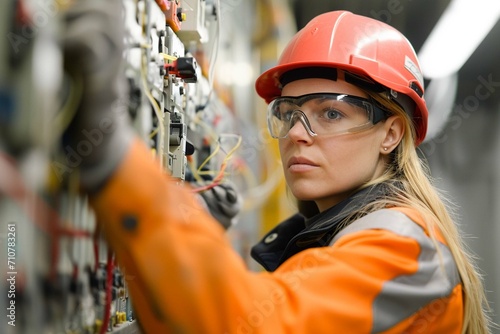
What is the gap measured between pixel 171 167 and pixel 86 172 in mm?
1004

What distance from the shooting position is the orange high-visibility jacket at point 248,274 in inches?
35.6

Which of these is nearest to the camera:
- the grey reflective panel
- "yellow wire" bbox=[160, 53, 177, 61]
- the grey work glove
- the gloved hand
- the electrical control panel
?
A: the grey work glove

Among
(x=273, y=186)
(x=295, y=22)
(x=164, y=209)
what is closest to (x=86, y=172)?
(x=164, y=209)

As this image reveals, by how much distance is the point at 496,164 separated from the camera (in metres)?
5.48

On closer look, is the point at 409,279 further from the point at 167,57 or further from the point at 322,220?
the point at 167,57

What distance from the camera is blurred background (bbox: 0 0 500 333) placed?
0.97 meters

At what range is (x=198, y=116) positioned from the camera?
8.12 ft

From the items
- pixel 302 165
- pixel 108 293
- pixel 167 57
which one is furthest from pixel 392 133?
pixel 108 293

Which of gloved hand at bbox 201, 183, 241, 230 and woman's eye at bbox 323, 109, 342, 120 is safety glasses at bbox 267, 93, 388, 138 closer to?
woman's eye at bbox 323, 109, 342, 120

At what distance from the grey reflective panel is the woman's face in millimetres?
245

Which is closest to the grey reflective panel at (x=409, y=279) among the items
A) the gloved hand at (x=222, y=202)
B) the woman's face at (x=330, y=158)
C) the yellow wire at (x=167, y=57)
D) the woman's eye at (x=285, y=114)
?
the woman's face at (x=330, y=158)

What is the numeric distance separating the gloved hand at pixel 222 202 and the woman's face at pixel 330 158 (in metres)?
0.71

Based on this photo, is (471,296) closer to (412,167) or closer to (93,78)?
(412,167)

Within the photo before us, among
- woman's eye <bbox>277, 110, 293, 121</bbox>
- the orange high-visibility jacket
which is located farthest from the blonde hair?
woman's eye <bbox>277, 110, 293, 121</bbox>
